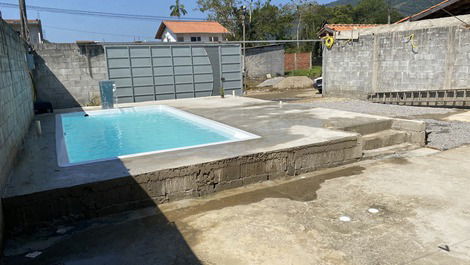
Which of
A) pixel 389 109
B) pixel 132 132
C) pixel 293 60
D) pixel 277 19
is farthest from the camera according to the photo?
pixel 277 19

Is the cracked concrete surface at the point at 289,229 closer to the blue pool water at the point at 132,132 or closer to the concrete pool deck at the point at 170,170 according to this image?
the concrete pool deck at the point at 170,170

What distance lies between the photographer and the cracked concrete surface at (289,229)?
129 inches

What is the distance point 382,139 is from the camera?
23.2 ft

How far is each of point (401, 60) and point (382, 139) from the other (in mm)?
7204

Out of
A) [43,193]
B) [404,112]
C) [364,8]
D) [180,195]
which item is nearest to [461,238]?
[180,195]

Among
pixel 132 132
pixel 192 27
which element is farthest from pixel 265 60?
pixel 192 27

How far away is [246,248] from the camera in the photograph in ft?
11.2

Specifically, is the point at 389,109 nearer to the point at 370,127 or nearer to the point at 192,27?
the point at 370,127

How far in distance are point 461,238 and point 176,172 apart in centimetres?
336

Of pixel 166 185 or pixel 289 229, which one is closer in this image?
pixel 289 229

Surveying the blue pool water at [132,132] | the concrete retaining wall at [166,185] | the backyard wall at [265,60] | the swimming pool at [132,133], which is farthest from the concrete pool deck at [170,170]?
the backyard wall at [265,60]

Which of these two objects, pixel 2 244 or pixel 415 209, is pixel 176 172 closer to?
pixel 2 244

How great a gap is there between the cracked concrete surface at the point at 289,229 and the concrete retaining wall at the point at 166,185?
6.1 inches

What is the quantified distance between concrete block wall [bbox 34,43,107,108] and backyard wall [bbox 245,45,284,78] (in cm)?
1545
